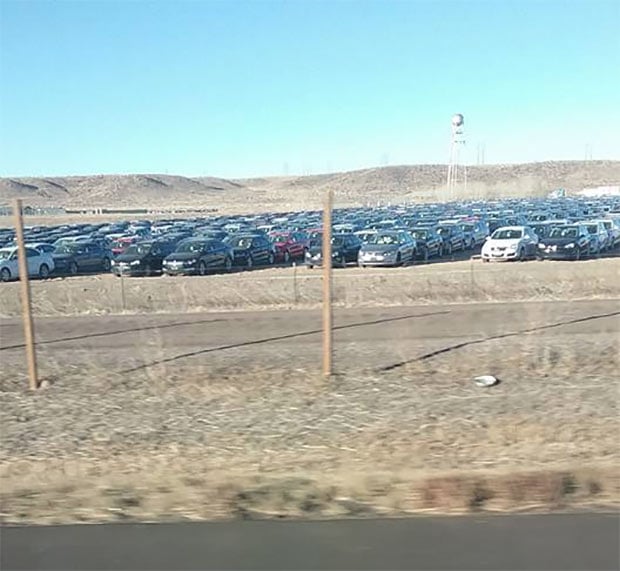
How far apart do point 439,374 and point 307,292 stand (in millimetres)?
10063

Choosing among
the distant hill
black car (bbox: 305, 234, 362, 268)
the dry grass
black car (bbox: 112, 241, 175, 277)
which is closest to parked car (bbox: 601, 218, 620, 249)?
black car (bbox: 305, 234, 362, 268)

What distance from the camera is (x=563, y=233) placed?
102 feet

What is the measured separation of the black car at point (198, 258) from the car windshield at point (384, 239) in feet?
20.4

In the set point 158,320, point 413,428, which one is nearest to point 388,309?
point 158,320

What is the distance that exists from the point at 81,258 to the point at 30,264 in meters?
2.82

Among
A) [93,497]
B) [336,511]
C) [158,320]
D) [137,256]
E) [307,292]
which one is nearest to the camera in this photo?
Answer: [336,511]

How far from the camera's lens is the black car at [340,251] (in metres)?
29.9

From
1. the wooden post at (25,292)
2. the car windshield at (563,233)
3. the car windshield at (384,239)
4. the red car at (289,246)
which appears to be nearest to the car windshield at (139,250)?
the red car at (289,246)

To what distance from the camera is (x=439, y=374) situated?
8859 mm

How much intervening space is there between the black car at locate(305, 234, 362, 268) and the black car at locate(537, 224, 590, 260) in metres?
8.06

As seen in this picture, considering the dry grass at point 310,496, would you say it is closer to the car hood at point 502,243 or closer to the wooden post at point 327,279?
the wooden post at point 327,279

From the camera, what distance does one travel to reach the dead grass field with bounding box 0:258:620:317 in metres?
17.0

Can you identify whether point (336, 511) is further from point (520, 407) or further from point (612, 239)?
point (612, 239)

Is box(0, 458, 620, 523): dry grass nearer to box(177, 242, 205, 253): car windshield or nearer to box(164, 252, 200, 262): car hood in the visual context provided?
box(164, 252, 200, 262): car hood
